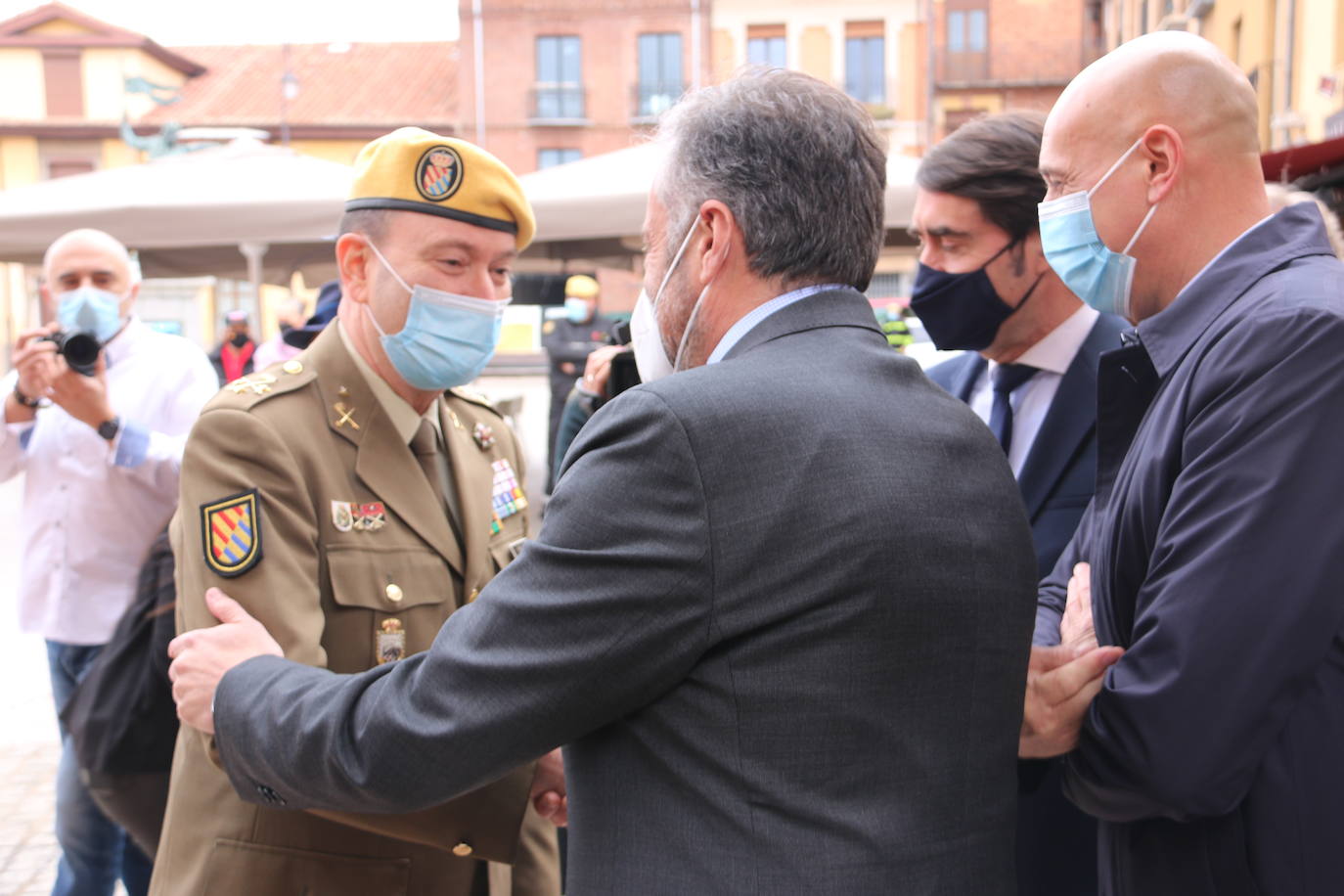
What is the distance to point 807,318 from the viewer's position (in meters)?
1.47

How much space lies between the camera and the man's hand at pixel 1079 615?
1757 mm

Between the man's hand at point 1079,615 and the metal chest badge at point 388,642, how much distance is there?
109 centimetres

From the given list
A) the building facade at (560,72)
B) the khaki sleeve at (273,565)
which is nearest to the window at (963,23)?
the building facade at (560,72)

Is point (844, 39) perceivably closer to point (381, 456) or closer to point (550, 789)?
point (381, 456)

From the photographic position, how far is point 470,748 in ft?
4.43

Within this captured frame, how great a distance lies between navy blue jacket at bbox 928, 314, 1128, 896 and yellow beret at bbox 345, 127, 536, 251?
1183 mm

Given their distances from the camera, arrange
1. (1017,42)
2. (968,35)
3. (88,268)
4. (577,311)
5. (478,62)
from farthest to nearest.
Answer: (968,35) → (1017,42) → (478,62) → (577,311) → (88,268)

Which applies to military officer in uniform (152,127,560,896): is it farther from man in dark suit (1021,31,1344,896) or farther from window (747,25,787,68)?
window (747,25,787,68)

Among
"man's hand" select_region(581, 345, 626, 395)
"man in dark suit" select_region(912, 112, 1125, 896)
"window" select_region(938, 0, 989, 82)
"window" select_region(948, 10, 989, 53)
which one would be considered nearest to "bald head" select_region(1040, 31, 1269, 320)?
"man in dark suit" select_region(912, 112, 1125, 896)

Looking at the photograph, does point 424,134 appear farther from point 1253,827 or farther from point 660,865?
point 1253,827

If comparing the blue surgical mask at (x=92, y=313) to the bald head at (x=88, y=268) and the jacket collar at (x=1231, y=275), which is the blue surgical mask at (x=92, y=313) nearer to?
the bald head at (x=88, y=268)

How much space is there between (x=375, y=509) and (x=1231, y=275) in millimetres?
1404

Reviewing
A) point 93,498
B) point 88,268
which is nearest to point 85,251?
point 88,268

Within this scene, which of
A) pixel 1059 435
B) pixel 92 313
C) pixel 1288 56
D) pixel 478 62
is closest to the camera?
pixel 1059 435
